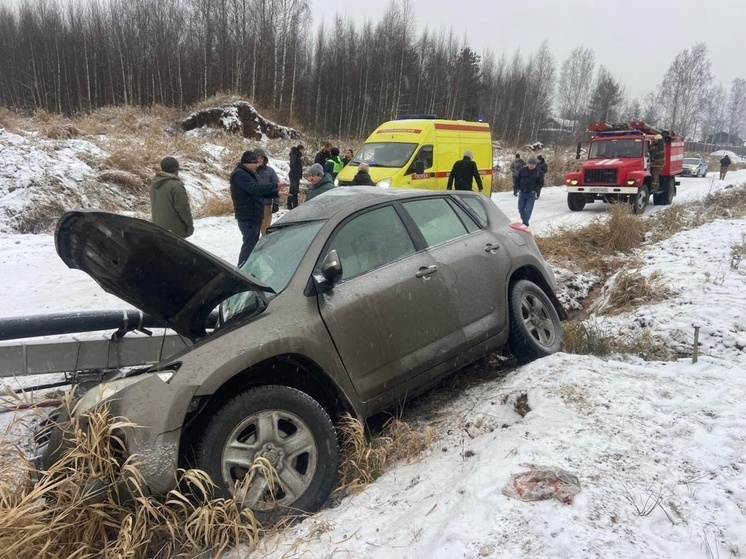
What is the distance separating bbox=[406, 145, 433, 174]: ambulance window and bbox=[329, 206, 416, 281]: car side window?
8.53 meters

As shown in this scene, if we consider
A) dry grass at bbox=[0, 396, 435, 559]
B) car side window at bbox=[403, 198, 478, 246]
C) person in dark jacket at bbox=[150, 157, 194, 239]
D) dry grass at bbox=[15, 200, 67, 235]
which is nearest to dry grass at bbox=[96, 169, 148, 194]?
dry grass at bbox=[15, 200, 67, 235]

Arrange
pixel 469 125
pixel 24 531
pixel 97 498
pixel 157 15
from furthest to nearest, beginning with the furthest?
1. pixel 157 15
2. pixel 469 125
3. pixel 97 498
4. pixel 24 531

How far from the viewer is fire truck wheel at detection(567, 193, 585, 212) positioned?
15969 millimetres

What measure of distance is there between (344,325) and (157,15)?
43432 mm

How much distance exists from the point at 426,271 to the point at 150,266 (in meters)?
1.84

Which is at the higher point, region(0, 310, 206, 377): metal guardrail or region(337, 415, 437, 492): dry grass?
region(0, 310, 206, 377): metal guardrail

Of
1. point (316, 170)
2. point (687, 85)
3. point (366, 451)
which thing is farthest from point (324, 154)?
point (687, 85)

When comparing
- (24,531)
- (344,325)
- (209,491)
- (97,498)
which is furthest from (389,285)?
(24,531)

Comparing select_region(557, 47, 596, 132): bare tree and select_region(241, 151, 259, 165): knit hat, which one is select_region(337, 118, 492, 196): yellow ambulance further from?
select_region(557, 47, 596, 132): bare tree

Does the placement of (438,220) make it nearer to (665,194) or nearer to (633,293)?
(633,293)

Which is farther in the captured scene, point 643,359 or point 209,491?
point 643,359

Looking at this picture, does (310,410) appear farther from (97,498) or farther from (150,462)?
(97,498)

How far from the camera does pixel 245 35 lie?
34.6 meters

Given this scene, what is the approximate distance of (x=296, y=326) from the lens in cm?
304
